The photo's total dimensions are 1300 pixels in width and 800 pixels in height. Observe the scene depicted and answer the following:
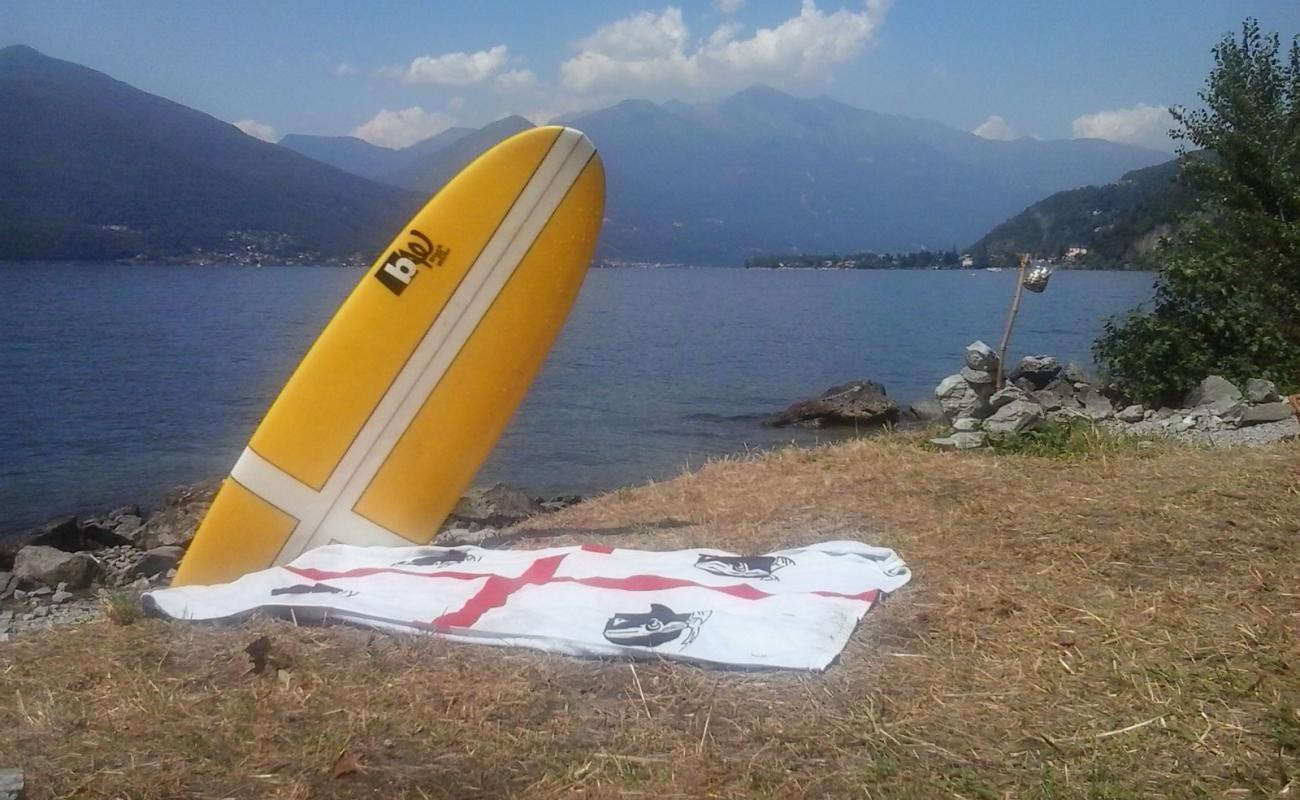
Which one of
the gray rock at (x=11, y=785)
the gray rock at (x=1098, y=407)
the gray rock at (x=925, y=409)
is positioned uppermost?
the gray rock at (x=11, y=785)

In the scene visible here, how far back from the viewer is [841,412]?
Result: 68.4ft

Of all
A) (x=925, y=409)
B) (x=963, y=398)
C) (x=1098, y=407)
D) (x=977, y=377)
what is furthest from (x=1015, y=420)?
(x=925, y=409)

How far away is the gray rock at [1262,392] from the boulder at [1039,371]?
735 centimetres

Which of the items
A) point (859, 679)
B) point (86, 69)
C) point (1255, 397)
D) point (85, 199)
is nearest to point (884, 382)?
point (1255, 397)

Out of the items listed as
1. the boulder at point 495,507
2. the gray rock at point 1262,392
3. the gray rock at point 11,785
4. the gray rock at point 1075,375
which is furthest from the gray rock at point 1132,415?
the gray rock at point 11,785

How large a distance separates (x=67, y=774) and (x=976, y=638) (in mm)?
2965

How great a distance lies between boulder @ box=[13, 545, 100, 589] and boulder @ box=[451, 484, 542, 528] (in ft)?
12.3

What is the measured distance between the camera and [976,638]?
12.5 feet

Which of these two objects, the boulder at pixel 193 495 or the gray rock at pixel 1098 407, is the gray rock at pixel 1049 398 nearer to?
the gray rock at pixel 1098 407

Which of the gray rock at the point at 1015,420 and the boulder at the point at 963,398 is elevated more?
the gray rock at the point at 1015,420

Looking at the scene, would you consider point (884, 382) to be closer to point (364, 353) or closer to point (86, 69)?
point (364, 353)

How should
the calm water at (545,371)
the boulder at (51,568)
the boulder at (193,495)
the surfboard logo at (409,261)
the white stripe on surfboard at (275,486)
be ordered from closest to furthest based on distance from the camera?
1. the white stripe on surfboard at (275,486)
2. the surfboard logo at (409,261)
3. the boulder at (51,568)
4. the boulder at (193,495)
5. the calm water at (545,371)

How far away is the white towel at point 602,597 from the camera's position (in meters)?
3.76

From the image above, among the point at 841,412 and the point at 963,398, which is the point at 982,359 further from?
the point at 841,412
